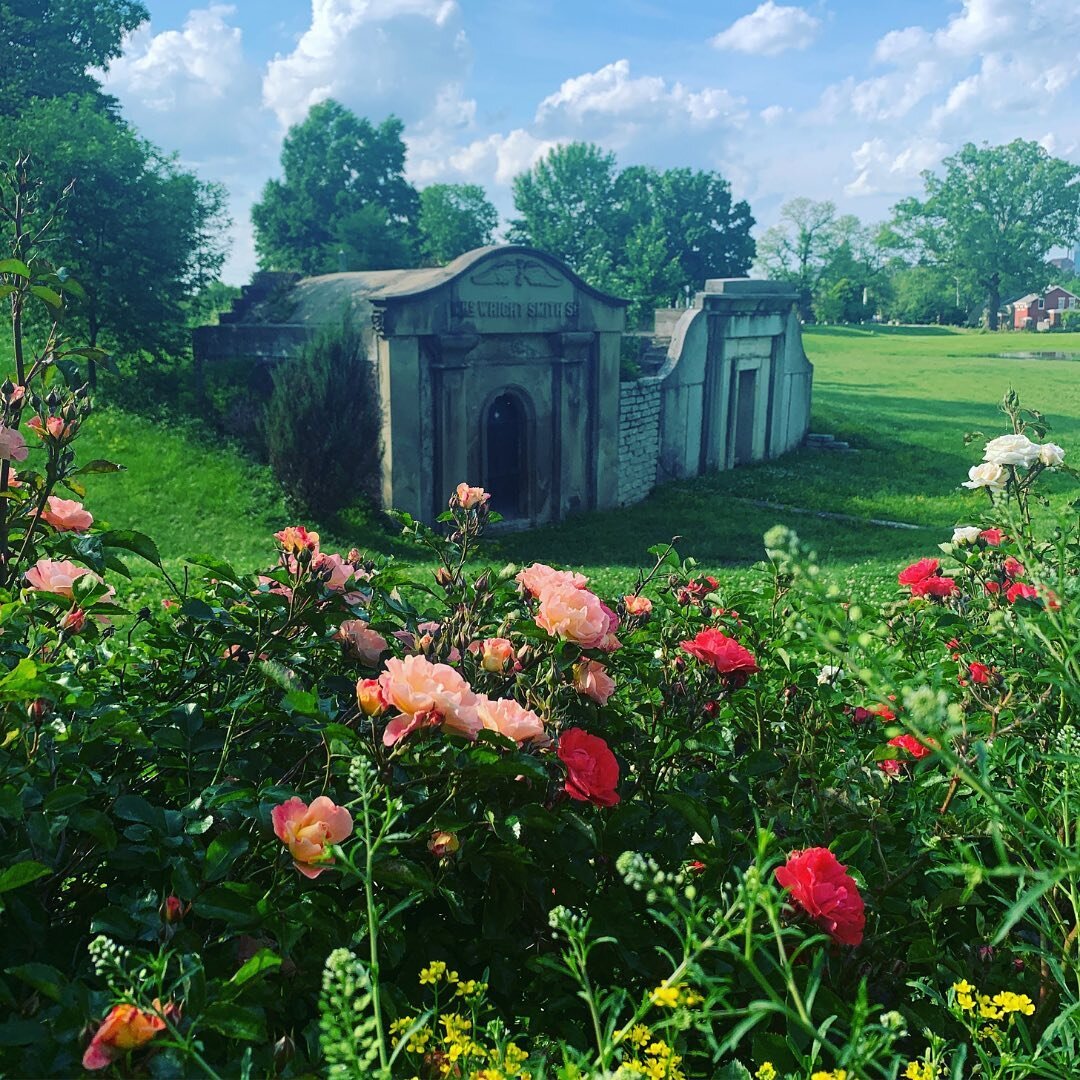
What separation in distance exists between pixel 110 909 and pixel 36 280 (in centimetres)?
170

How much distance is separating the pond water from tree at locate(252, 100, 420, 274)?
82.9 feet

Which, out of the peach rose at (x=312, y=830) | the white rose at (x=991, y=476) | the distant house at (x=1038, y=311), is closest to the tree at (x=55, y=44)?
the white rose at (x=991, y=476)

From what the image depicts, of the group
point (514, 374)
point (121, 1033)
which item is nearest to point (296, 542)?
point (121, 1033)

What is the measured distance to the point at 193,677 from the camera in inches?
102

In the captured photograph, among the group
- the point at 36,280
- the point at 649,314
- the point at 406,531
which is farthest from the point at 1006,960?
the point at 649,314

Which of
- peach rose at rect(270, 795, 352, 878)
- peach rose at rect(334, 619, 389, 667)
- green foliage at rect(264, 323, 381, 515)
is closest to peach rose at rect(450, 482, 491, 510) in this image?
peach rose at rect(334, 619, 389, 667)

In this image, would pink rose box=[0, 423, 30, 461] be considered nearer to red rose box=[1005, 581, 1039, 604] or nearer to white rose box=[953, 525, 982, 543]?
red rose box=[1005, 581, 1039, 604]

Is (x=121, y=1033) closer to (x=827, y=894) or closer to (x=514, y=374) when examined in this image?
(x=827, y=894)

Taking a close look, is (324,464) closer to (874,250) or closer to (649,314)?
(649,314)

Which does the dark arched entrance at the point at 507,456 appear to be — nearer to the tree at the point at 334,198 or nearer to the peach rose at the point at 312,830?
the peach rose at the point at 312,830

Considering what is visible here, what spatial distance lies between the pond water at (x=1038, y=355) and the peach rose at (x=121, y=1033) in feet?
158

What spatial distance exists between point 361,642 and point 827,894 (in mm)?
1182

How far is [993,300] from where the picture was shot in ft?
205

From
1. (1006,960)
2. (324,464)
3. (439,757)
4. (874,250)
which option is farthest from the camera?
(874,250)
